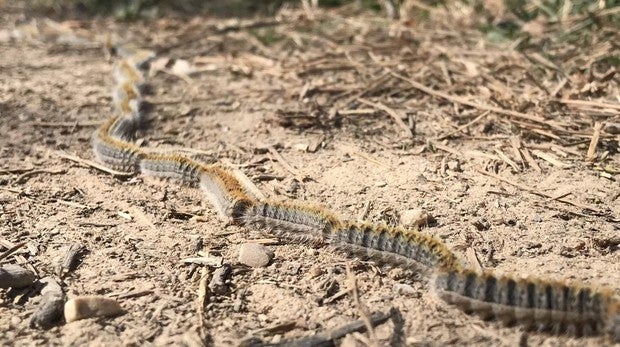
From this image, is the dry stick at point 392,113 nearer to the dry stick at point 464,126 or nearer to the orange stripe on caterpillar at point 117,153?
the dry stick at point 464,126

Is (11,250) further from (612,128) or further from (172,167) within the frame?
(612,128)

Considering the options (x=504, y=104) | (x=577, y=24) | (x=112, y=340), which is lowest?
(x=112, y=340)

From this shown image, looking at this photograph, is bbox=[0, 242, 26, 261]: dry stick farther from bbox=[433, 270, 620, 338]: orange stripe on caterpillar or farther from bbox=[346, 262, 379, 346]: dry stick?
bbox=[433, 270, 620, 338]: orange stripe on caterpillar

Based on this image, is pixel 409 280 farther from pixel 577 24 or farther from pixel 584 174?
pixel 577 24

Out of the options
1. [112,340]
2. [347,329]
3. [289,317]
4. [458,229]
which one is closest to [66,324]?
[112,340]

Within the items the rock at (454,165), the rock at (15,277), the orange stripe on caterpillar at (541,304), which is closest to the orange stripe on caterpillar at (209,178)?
the rock at (15,277)
